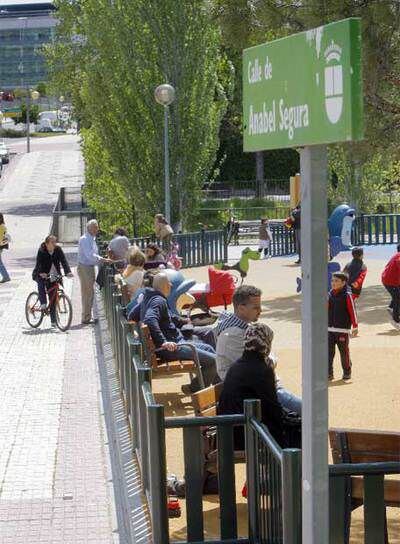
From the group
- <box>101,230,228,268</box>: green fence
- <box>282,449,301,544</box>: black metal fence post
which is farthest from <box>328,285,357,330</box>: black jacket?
<box>101,230,228,268</box>: green fence

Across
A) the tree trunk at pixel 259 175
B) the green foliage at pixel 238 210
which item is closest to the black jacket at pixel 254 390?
the green foliage at pixel 238 210

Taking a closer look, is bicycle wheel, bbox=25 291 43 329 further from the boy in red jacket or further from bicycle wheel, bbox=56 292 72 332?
the boy in red jacket

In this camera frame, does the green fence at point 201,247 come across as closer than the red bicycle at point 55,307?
No

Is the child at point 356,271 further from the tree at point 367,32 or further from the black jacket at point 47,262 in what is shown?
the black jacket at point 47,262

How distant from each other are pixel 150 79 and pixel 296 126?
3303 cm

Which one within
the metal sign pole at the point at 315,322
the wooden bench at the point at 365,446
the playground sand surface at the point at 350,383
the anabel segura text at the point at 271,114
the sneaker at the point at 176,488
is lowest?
the playground sand surface at the point at 350,383

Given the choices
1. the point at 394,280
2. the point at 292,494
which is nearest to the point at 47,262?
the point at 394,280

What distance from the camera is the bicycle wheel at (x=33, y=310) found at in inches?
796

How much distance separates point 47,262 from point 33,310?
86cm

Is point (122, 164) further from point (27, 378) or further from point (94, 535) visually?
point (94, 535)

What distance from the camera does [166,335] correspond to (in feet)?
42.4

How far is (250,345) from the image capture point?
8266 mm

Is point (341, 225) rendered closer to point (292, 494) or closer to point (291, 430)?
point (291, 430)

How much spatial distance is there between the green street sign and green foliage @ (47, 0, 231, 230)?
31495 millimetres
